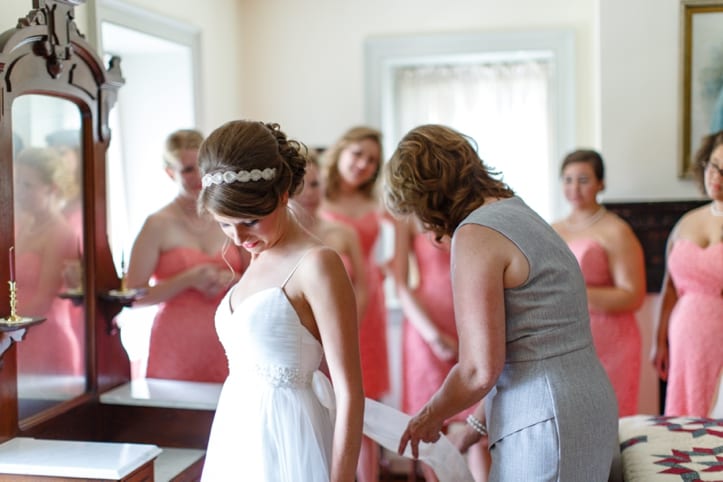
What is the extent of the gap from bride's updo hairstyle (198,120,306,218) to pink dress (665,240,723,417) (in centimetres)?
192

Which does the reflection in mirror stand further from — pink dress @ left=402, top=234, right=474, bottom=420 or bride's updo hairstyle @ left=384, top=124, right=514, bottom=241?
pink dress @ left=402, top=234, right=474, bottom=420

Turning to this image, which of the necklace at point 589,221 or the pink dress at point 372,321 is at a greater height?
the necklace at point 589,221

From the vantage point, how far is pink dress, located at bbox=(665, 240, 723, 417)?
3.10 meters

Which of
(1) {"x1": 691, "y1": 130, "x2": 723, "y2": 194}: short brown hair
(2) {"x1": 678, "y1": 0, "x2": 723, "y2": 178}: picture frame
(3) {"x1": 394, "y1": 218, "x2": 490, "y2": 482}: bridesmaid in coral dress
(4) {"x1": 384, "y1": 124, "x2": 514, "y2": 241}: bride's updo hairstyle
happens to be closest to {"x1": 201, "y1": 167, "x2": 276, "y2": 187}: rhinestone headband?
(4) {"x1": 384, "y1": 124, "x2": 514, "y2": 241}: bride's updo hairstyle

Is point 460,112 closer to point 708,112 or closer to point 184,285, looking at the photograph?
point 708,112

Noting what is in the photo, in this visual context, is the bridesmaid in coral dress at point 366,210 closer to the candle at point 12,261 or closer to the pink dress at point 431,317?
the pink dress at point 431,317

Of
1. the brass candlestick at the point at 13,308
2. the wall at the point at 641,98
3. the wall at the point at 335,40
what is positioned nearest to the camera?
the brass candlestick at the point at 13,308

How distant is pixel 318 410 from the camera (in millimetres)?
1870

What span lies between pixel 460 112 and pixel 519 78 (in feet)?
1.14

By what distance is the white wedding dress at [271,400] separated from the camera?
1.78 m

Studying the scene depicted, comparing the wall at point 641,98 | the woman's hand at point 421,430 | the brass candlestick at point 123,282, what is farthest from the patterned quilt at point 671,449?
the wall at point 641,98

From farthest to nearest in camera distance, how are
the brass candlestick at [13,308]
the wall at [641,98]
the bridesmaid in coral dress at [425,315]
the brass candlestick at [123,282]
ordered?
the wall at [641,98]
the bridesmaid in coral dress at [425,315]
the brass candlestick at [123,282]
the brass candlestick at [13,308]

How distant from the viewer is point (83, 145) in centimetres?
241

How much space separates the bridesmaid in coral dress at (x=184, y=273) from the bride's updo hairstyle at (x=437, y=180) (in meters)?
1.07
